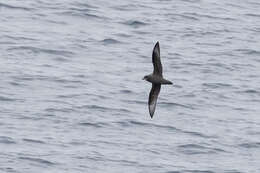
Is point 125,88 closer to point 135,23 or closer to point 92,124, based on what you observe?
point 92,124

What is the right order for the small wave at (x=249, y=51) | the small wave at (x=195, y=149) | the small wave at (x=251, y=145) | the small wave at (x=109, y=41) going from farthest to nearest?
the small wave at (x=249, y=51) < the small wave at (x=109, y=41) < the small wave at (x=251, y=145) < the small wave at (x=195, y=149)

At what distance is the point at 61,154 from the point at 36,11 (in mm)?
13785

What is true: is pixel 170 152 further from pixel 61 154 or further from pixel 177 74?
pixel 177 74

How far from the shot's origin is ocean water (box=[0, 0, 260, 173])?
26109 millimetres

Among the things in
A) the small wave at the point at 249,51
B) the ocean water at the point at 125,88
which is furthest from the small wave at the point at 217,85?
the small wave at the point at 249,51

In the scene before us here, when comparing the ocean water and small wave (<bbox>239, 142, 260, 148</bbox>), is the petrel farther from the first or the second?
small wave (<bbox>239, 142, 260, 148</bbox>)

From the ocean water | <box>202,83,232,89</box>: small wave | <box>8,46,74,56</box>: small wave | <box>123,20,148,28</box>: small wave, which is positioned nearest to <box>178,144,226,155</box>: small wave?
the ocean water

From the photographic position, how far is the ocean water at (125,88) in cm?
2611

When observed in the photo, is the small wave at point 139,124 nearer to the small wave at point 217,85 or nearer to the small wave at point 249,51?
the small wave at point 217,85

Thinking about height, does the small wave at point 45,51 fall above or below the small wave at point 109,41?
above

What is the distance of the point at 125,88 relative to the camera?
101 feet

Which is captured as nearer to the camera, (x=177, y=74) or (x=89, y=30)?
(x=177, y=74)

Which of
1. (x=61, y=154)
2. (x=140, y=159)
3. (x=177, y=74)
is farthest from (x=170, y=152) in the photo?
(x=177, y=74)

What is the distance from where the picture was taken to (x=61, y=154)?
25703mm
